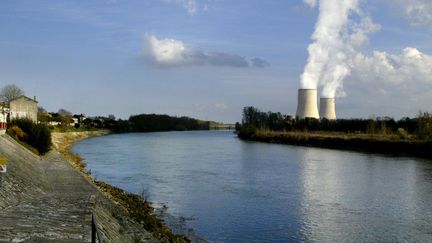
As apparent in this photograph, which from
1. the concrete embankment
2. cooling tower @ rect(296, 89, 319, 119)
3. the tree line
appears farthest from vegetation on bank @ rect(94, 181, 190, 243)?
cooling tower @ rect(296, 89, 319, 119)

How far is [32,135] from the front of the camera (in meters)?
25.1

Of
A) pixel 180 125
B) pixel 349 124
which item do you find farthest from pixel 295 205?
pixel 180 125

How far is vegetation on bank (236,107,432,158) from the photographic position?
40.9m

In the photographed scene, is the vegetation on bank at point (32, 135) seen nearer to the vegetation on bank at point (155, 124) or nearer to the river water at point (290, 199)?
the river water at point (290, 199)

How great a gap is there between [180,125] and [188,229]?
12893 cm

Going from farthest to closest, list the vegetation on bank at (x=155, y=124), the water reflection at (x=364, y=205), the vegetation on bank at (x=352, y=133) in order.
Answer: the vegetation on bank at (x=155, y=124)
the vegetation on bank at (x=352, y=133)
the water reflection at (x=364, y=205)

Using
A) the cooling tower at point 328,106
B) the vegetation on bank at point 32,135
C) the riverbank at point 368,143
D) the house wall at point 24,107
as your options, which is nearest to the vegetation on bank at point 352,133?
the riverbank at point 368,143

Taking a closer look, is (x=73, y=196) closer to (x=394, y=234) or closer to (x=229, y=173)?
(x=394, y=234)

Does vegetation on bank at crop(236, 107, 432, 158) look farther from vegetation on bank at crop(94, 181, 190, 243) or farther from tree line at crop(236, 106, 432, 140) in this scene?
vegetation on bank at crop(94, 181, 190, 243)

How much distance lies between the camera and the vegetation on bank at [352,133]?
134ft

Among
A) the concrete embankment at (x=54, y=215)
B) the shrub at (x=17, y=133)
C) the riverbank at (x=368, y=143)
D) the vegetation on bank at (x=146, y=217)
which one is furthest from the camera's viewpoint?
the riverbank at (x=368, y=143)

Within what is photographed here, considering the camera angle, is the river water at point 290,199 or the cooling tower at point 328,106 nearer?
the river water at point 290,199

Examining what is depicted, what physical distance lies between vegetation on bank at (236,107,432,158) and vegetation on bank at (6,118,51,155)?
90.2 feet

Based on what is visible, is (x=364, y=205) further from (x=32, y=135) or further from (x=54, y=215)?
(x=32, y=135)
